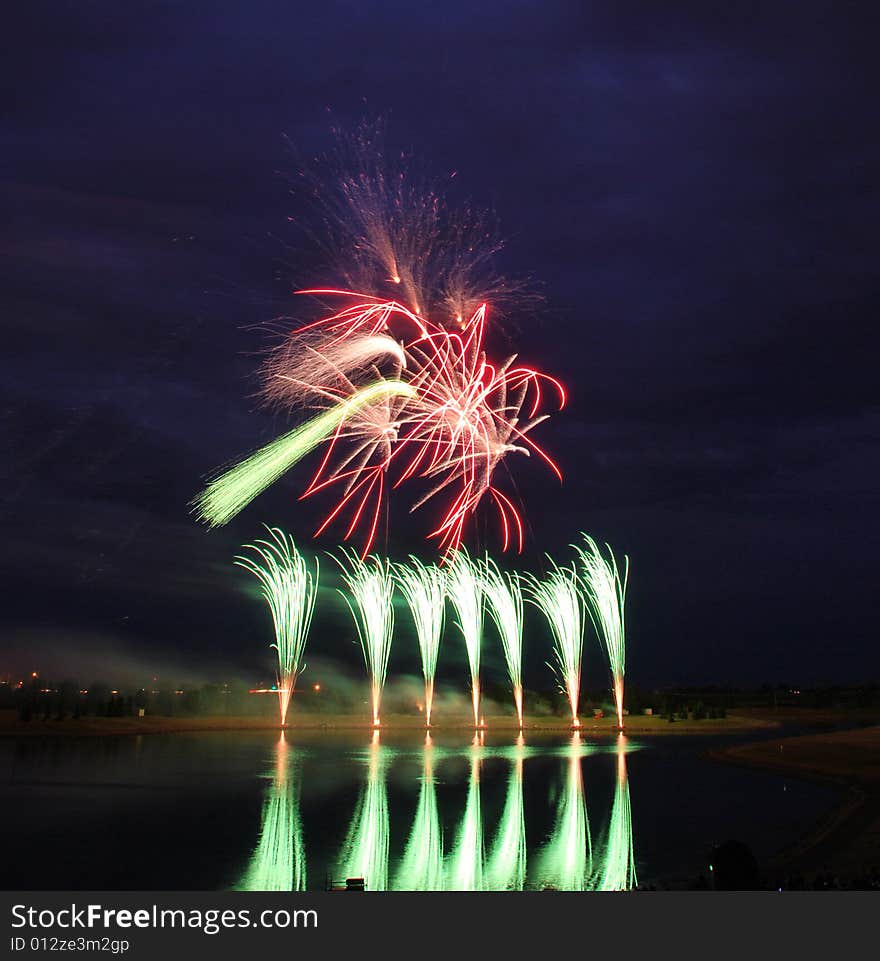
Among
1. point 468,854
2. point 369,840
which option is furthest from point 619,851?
point 369,840

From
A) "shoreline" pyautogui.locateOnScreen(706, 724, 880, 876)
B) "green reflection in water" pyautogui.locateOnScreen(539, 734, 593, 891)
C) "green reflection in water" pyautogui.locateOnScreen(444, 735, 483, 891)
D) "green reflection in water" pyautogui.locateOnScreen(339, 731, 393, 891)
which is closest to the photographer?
"green reflection in water" pyautogui.locateOnScreen(444, 735, 483, 891)

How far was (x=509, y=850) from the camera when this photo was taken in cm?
2030

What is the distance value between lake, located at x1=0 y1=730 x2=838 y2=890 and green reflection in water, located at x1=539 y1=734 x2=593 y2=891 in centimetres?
6

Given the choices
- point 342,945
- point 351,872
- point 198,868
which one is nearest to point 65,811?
point 198,868

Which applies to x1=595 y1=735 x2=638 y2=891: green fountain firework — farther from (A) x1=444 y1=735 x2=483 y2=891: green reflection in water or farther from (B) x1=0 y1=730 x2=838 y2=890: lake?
(A) x1=444 y1=735 x2=483 y2=891: green reflection in water

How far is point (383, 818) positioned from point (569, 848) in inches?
220

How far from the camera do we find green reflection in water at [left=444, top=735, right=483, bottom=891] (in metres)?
16.9

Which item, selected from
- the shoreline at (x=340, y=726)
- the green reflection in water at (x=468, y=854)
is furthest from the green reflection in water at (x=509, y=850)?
the shoreline at (x=340, y=726)

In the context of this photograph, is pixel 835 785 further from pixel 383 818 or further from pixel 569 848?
pixel 383 818

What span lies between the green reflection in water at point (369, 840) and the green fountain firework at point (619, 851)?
13.2ft

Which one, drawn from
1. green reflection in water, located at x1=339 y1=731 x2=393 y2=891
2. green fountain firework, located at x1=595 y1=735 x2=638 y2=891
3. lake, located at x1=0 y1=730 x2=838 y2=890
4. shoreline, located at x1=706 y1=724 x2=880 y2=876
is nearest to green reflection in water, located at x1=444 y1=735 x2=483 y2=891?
lake, located at x1=0 y1=730 x2=838 y2=890

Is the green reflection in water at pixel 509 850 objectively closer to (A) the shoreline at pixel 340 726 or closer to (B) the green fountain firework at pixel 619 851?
(B) the green fountain firework at pixel 619 851

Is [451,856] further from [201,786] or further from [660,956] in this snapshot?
[201,786]

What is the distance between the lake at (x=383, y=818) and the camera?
18.0 meters
